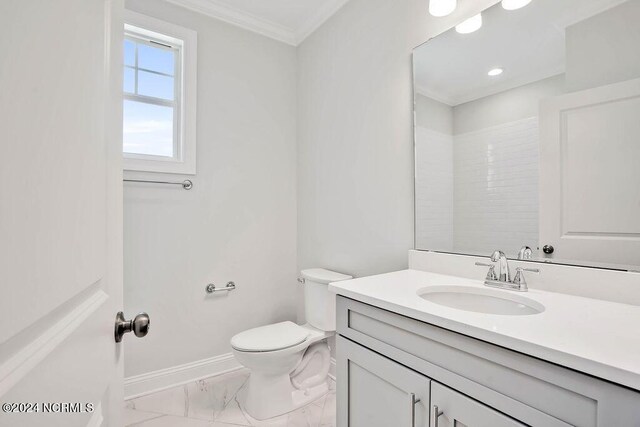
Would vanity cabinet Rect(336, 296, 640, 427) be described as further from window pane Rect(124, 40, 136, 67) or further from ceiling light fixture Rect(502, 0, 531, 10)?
window pane Rect(124, 40, 136, 67)

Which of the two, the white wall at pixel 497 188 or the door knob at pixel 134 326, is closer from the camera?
the door knob at pixel 134 326

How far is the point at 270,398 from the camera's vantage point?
1.71 meters

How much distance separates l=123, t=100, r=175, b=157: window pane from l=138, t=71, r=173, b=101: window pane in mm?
77

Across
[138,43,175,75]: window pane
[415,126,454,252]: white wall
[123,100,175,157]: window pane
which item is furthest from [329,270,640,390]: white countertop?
[138,43,175,75]: window pane

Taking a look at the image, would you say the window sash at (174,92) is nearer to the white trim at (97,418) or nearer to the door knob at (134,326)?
the door knob at (134,326)

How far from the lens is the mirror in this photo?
1011 millimetres

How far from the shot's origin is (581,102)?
1.08m

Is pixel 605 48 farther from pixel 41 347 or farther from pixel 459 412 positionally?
pixel 41 347

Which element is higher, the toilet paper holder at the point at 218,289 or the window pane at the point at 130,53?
the window pane at the point at 130,53

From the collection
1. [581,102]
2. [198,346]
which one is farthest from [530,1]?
[198,346]

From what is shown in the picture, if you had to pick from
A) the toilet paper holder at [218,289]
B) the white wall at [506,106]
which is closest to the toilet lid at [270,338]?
the toilet paper holder at [218,289]

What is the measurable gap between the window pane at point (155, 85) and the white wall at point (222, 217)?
8.0 inches

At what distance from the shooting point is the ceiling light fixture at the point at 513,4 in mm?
1236

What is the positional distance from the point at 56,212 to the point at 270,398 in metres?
1.68
